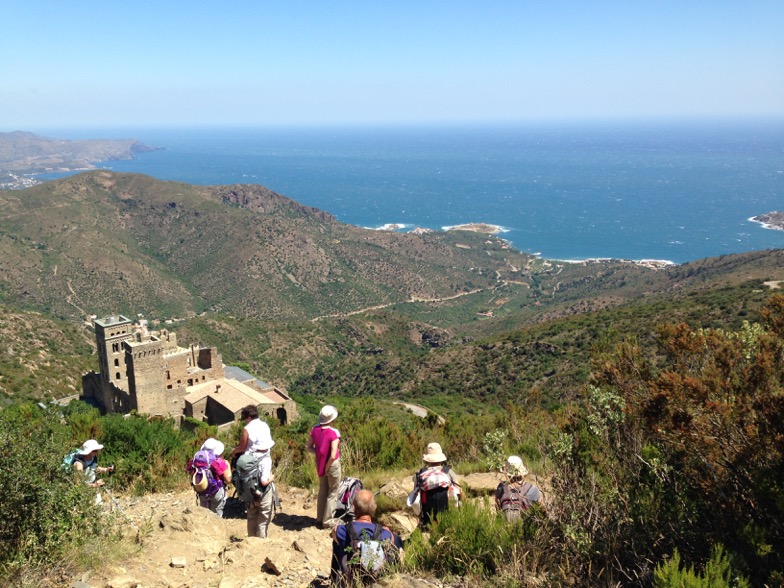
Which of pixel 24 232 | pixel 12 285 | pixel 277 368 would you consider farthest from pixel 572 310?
pixel 24 232

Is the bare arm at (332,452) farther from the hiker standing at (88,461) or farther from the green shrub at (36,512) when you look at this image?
the hiker standing at (88,461)

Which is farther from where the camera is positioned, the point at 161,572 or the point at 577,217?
the point at 577,217

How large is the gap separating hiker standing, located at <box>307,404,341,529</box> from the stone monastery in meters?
19.0

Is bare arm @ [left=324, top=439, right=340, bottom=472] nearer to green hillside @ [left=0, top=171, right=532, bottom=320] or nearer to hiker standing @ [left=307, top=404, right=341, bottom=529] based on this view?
hiker standing @ [left=307, top=404, right=341, bottom=529]

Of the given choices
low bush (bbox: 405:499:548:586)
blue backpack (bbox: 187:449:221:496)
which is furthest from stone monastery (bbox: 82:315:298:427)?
low bush (bbox: 405:499:548:586)

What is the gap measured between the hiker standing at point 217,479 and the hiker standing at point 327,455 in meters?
1.23

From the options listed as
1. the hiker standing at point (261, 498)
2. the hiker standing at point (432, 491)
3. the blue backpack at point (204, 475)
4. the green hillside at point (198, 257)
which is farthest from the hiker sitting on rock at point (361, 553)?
the green hillside at point (198, 257)

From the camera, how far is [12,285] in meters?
77.8

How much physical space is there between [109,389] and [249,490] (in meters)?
24.6

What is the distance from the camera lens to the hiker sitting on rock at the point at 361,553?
17.0ft

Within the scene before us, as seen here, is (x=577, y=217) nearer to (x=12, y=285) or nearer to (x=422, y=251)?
(x=422, y=251)

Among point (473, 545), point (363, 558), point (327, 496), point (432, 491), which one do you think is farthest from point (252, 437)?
point (473, 545)

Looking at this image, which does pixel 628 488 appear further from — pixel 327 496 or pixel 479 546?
pixel 327 496

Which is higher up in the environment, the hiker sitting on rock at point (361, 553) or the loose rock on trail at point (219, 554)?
the hiker sitting on rock at point (361, 553)
